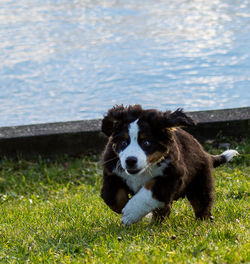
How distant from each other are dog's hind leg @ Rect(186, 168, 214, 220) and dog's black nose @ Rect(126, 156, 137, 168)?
3.42 ft

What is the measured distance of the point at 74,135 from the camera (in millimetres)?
7762

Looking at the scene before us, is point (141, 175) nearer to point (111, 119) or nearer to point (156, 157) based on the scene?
point (156, 157)

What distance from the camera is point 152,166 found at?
4363mm

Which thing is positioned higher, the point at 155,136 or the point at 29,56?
the point at 155,136

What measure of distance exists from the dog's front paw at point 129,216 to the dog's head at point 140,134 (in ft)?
1.11

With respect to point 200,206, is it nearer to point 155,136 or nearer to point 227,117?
point 155,136

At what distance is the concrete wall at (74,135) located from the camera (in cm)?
772

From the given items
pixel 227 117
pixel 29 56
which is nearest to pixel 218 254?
pixel 227 117

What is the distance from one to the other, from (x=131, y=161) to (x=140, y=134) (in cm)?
26

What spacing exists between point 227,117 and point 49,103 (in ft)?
9.92

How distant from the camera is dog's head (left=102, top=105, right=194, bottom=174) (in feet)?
13.3

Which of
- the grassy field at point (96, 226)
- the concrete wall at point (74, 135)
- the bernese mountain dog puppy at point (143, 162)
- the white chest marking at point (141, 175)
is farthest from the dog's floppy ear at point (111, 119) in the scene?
the concrete wall at point (74, 135)

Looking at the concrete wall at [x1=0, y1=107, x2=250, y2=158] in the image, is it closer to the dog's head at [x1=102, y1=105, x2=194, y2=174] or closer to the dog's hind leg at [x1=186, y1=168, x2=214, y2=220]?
the dog's hind leg at [x1=186, y1=168, x2=214, y2=220]

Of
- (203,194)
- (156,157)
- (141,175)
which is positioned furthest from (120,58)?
(156,157)
